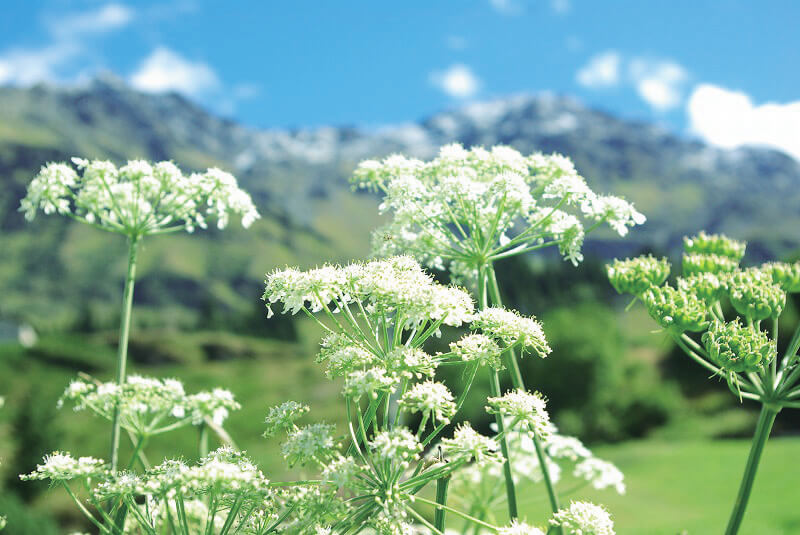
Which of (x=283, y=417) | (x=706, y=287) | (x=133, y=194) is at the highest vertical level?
(x=133, y=194)

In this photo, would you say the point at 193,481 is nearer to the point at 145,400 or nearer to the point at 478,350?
the point at 478,350

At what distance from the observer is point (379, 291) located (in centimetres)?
383

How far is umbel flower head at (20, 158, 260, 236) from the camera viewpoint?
19.7 ft

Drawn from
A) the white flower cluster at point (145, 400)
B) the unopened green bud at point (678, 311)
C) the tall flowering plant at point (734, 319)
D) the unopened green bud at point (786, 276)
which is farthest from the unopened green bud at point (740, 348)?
the white flower cluster at point (145, 400)

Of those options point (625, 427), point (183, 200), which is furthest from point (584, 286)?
point (183, 200)

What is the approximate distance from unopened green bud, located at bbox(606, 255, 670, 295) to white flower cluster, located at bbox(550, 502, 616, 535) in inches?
82.3

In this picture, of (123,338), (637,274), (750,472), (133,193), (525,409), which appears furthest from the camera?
(133,193)

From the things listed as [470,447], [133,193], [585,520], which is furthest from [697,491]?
[470,447]

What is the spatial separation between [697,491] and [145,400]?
55090 millimetres

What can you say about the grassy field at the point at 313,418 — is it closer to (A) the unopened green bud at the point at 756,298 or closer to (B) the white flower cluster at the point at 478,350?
(B) the white flower cluster at the point at 478,350

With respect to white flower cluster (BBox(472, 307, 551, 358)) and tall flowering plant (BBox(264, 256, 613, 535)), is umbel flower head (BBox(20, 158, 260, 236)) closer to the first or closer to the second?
tall flowering plant (BBox(264, 256, 613, 535))

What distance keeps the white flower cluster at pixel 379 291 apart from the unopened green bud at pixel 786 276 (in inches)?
112

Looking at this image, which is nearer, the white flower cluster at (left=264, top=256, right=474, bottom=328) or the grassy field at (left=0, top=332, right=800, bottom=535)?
the white flower cluster at (left=264, top=256, right=474, bottom=328)

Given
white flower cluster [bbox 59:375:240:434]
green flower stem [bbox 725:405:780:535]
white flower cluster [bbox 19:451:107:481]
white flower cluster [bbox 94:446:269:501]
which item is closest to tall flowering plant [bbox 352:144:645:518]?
green flower stem [bbox 725:405:780:535]
